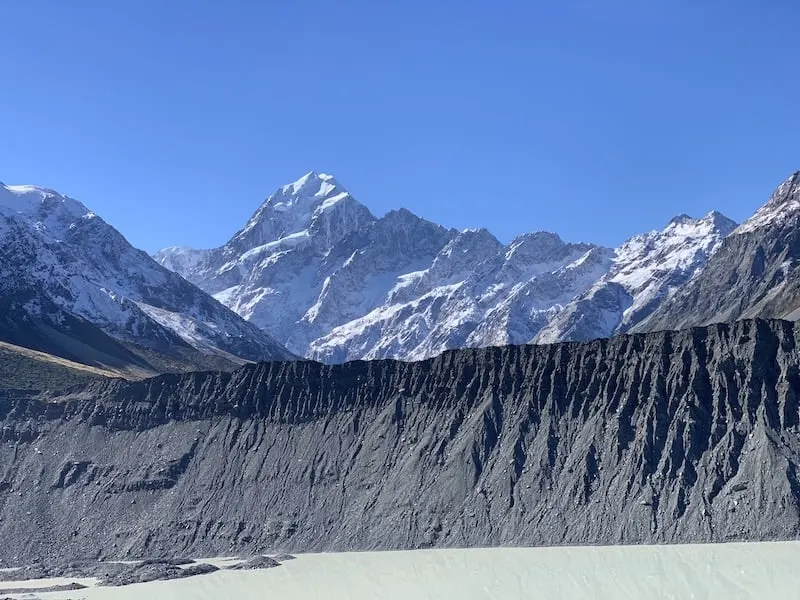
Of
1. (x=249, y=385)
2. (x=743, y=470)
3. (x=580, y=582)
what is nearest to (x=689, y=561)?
(x=580, y=582)

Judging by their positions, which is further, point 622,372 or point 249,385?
point 249,385

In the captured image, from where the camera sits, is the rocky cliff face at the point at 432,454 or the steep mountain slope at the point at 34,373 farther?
the steep mountain slope at the point at 34,373

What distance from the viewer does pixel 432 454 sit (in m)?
109

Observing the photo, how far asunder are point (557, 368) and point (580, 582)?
120ft

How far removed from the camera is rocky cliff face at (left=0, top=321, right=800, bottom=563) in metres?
95.6

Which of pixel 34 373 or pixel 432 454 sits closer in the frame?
pixel 432 454

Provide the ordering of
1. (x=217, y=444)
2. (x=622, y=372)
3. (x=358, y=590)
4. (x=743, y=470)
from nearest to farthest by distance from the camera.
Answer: (x=358, y=590) < (x=743, y=470) < (x=622, y=372) < (x=217, y=444)

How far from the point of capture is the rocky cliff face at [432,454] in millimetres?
95562

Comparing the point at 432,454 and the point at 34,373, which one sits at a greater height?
the point at 432,454

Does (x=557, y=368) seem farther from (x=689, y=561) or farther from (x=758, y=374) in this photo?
(x=689, y=561)

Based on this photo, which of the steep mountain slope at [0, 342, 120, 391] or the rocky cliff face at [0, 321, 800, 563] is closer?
the rocky cliff face at [0, 321, 800, 563]

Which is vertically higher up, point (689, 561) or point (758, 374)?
point (758, 374)

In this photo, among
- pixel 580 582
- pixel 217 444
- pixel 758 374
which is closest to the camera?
pixel 580 582

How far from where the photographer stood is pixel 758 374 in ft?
334
